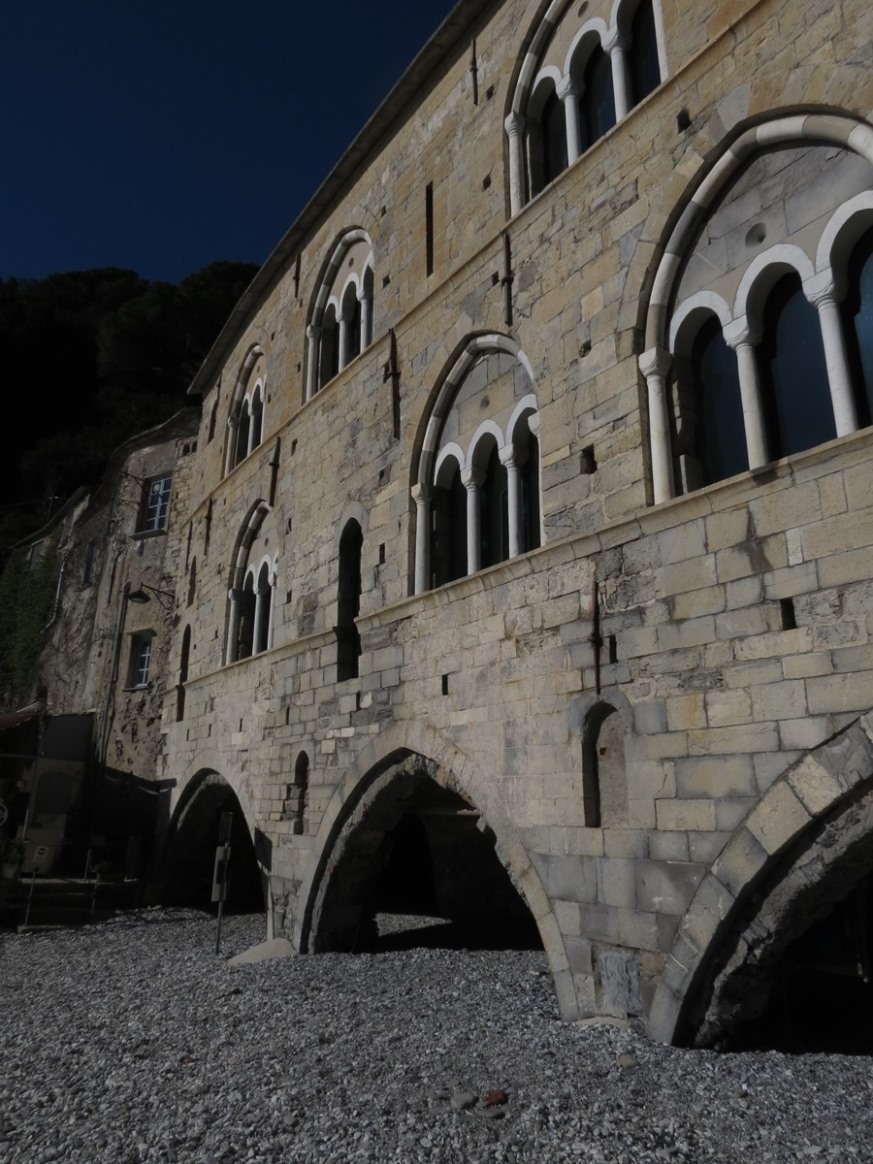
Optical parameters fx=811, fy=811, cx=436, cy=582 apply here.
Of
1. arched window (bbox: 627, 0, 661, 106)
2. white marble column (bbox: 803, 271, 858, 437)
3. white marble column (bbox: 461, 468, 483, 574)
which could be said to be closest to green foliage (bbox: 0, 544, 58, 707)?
white marble column (bbox: 461, 468, 483, 574)

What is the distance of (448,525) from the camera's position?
845 cm

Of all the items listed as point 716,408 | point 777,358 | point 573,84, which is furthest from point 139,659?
point 777,358

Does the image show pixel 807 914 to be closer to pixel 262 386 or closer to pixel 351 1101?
pixel 351 1101

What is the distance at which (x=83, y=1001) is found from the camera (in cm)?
733

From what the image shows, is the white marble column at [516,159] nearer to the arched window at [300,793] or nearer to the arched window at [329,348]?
the arched window at [329,348]

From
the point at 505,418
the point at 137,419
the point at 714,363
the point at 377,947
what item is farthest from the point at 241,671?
the point at 137,419

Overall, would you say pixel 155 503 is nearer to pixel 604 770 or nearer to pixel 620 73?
pixel 620 73

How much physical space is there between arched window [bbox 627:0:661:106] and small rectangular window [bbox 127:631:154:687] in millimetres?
13579

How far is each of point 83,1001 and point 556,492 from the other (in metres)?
6.18

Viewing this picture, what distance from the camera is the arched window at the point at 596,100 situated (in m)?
7.33

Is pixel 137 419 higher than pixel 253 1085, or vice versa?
pixel 137 419

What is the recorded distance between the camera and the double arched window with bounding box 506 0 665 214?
6996 mm

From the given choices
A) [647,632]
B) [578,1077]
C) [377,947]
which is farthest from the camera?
[377,947]

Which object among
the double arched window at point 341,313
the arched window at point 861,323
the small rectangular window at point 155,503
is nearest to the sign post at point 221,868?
the double arched window at point 341,313
